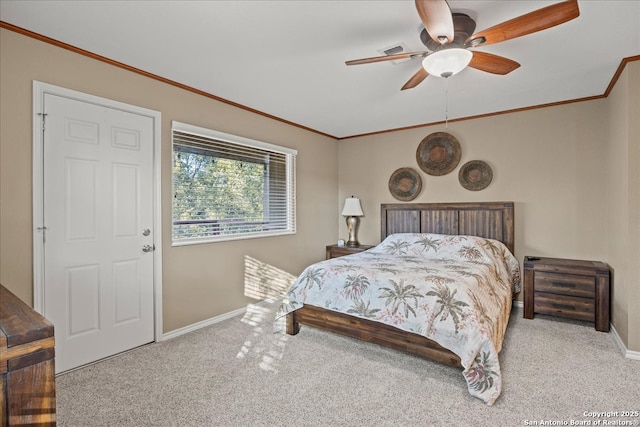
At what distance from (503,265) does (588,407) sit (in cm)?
181

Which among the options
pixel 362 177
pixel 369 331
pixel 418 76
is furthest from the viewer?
pixel 362 177

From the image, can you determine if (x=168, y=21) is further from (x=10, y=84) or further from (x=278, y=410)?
(x=278, y=410)

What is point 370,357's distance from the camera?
2678 mm

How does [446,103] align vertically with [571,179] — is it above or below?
above

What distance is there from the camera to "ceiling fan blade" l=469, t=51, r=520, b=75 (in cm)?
220

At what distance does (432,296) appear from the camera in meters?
2.44

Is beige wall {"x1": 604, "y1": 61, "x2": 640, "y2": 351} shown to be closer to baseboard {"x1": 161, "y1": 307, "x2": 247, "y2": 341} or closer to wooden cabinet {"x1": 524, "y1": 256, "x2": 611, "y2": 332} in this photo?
wooden cabinet {"x1": 524, "y1": 256, "x2": 611, "y2": 332}

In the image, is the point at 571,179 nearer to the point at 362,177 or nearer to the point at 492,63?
the point at 492,63

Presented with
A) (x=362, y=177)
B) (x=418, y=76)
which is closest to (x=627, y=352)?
(x=418, y=76)

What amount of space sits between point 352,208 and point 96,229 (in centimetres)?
334

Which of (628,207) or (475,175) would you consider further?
(475,175)

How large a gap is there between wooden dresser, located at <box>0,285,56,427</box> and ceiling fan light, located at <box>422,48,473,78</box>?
2341 millimetres

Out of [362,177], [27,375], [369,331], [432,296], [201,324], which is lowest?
[201,324]

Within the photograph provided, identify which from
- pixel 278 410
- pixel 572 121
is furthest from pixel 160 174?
pixel 572 121
